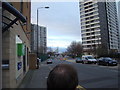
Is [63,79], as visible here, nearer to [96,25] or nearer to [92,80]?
[92,80]

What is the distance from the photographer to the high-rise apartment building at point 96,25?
318 feet

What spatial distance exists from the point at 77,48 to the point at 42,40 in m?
25.6

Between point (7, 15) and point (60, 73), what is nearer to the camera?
point (60, 73)

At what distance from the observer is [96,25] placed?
9856 centimetres

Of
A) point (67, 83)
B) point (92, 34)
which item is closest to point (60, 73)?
point (67, 83)

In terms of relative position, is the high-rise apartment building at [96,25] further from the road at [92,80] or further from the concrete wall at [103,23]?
the road at [92,80]

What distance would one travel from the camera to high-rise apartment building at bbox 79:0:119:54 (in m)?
97.1

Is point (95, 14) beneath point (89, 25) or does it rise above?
above

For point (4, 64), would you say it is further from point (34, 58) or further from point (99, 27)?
point (99, 27)

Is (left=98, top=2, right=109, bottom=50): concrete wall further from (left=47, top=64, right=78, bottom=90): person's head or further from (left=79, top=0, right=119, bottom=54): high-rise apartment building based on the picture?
(left=47, top=64, right=78, bottom=90): person's head

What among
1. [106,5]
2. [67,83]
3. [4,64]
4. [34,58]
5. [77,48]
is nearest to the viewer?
[67,83]

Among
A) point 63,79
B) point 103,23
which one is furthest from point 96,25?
point 63,79

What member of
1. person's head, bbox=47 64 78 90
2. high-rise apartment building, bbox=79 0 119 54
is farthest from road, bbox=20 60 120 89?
high-rise apartment building, bbox=79 0 119 54

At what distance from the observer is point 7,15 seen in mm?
7055
